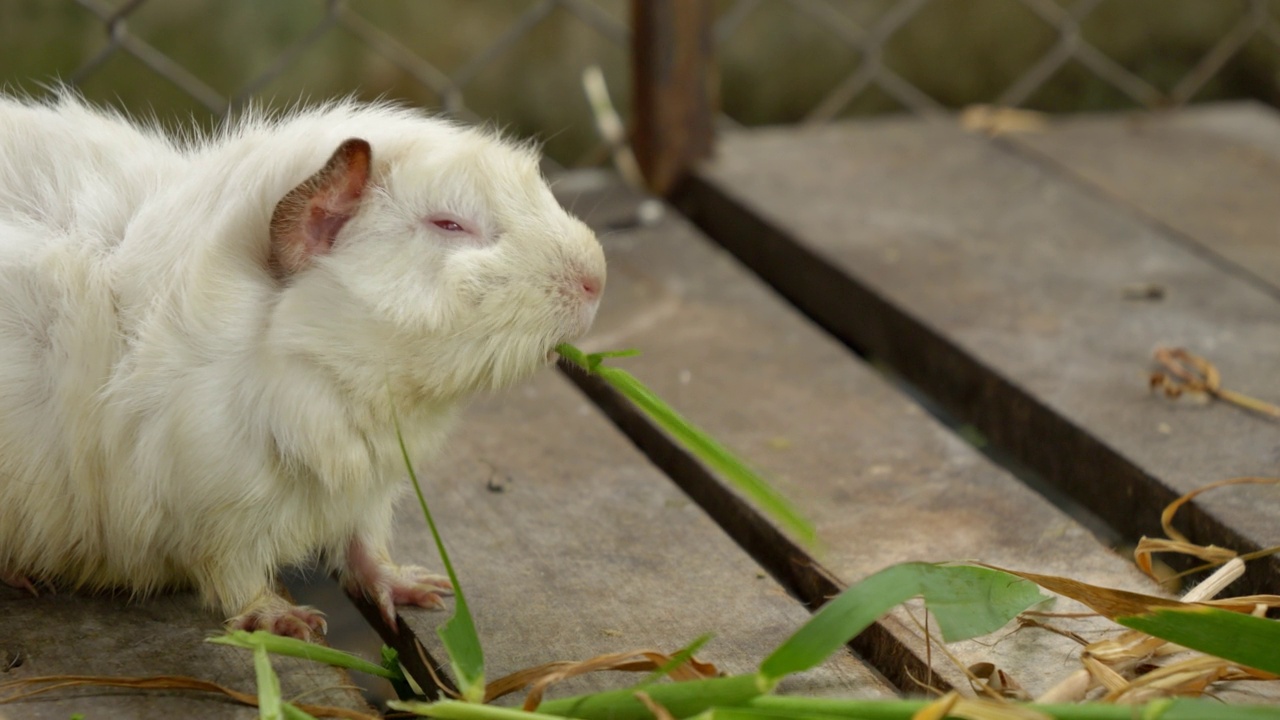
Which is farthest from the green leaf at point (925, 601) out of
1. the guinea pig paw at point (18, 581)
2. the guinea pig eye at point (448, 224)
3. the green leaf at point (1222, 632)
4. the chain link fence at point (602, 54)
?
the chain link fence at point (602, 54)

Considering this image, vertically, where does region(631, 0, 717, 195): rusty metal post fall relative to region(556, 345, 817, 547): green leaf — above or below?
above

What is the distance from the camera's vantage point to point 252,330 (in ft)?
4.94

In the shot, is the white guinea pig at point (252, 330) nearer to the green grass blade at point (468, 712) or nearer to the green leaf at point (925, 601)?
the green grass blade at point (468, 712)

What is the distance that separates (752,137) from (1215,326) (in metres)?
1.29

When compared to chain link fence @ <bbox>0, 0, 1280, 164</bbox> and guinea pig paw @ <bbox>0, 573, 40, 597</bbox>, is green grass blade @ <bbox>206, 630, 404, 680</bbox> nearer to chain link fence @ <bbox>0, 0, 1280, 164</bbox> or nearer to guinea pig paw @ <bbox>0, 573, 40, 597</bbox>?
guinea pig paw @ <bbox>0, 573, 40, 597</bbox>

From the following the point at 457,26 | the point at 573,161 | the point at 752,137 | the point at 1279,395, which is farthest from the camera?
the point at 573,161

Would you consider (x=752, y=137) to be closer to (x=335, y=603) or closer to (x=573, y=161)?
(x=573, y=161)

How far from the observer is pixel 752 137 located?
3363 millimetres

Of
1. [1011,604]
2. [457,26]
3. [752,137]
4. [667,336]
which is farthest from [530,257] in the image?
[457,26]

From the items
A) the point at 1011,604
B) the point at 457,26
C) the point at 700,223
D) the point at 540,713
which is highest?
the point at 457,26

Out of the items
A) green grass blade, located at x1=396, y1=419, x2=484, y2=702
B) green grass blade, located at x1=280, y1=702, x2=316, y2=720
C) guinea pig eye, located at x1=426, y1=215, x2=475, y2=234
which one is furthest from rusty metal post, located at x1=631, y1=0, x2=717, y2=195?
green grass blade, located at x1=280, y1=702, x2=316, y2=720

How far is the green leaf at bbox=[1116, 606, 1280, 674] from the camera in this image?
4.47 feet

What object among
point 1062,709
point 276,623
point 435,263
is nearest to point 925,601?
point 1062,709

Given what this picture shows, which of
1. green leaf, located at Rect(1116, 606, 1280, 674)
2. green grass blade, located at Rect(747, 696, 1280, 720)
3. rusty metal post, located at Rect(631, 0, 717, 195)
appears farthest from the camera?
rusty metal post, located at Rect(631, 0, 717, 195)
